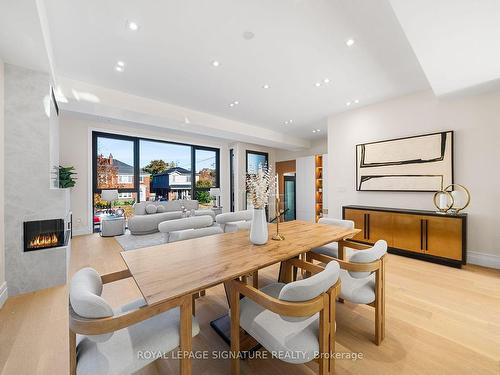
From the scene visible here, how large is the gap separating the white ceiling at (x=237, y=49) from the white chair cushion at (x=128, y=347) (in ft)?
8.70

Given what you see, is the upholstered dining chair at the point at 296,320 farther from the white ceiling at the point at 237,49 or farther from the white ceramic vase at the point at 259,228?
the white ceiling at the point at 237,49

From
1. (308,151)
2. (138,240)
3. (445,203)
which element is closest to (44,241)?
(138,240)

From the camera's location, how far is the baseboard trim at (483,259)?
3.09 metres

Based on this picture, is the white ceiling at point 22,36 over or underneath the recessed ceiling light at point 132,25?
underneath

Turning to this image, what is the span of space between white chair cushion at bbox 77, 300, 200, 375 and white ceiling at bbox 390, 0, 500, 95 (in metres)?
3.05

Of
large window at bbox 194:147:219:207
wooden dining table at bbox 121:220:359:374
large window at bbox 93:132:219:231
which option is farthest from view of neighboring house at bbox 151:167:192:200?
wooden dining table at bbox 121:220:359:374

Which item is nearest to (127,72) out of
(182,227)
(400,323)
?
(182,227)

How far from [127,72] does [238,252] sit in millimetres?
3222

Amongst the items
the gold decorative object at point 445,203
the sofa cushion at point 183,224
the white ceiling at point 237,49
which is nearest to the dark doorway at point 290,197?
the white ceiling at point 237,49

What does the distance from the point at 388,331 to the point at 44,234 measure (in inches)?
154

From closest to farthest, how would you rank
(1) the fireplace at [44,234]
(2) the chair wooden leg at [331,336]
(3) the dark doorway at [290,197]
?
(2) the chair wooden leg at [331,336] < (1) the fireplace at [44,234] < (3) the dark doorway at [290,197]

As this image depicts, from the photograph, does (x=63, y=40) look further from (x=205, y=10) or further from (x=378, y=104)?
(x=378, y=104)

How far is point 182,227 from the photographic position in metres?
2.63

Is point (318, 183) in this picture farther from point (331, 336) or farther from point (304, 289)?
point (304, 289)
